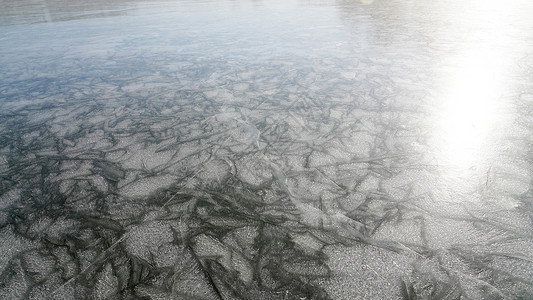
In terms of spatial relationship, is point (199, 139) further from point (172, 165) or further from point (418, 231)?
point (418, 231)

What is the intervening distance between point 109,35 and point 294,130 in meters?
7.28

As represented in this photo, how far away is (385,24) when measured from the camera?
27.0 ft

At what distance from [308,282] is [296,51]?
5.17 m

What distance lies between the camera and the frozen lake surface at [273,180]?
57.3 inches

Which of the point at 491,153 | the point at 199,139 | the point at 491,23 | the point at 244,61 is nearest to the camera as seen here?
the point at 491,153

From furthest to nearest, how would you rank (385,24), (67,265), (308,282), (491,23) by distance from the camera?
(385,24) < (491,23) < (67,265) < (308,282)

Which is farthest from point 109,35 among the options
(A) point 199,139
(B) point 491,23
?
(B) point 491,23

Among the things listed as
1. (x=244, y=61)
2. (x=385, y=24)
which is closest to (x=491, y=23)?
(x=385, y=24)

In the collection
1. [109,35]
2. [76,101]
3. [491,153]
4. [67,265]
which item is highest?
[109,35]

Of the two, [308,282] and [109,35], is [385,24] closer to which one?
[109,35]

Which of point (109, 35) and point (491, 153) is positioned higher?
point (109, 35)

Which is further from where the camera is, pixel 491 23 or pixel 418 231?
pixel 491 23

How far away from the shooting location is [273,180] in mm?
2191

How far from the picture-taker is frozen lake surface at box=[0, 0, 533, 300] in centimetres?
146
